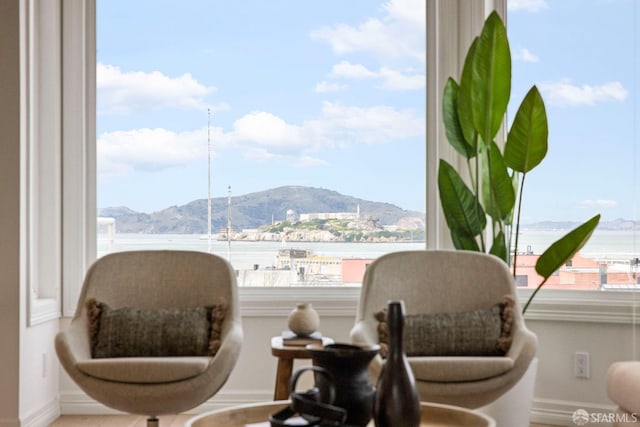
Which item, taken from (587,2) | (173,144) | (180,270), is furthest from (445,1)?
(180,270)

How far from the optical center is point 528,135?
12.4 feet

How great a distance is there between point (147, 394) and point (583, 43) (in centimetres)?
271

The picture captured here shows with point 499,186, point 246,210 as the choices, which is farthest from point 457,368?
point 246,210

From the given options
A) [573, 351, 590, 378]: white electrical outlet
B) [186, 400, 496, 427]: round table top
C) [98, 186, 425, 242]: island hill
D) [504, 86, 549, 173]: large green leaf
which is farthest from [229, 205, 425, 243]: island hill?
[186, 400, 496, 427]: round table top

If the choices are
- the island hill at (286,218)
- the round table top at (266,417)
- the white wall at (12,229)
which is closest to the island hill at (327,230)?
the island hill at (286,218)

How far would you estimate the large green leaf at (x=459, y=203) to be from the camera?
3.98 meters

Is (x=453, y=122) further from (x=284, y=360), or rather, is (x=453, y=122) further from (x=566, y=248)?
(x=284, y=360)

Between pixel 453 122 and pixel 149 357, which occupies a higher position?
pixel 453 122

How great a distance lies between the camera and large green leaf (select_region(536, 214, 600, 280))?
3.71 metres

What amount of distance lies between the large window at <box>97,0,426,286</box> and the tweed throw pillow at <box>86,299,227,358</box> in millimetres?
1070

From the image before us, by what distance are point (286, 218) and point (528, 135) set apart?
1.46m

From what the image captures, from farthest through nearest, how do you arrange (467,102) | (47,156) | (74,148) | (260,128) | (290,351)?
(260,128) < (74,148) < (47,156) < (467,102) < (290,351)

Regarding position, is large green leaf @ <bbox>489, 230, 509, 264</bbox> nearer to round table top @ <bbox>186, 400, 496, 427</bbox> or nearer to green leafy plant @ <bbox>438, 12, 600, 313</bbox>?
green leafy plant @ <bbox>438, 12, 600, 313</bbox>

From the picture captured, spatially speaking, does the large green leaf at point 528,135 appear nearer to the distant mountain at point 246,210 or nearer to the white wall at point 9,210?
the distant mountain at point 246,210
